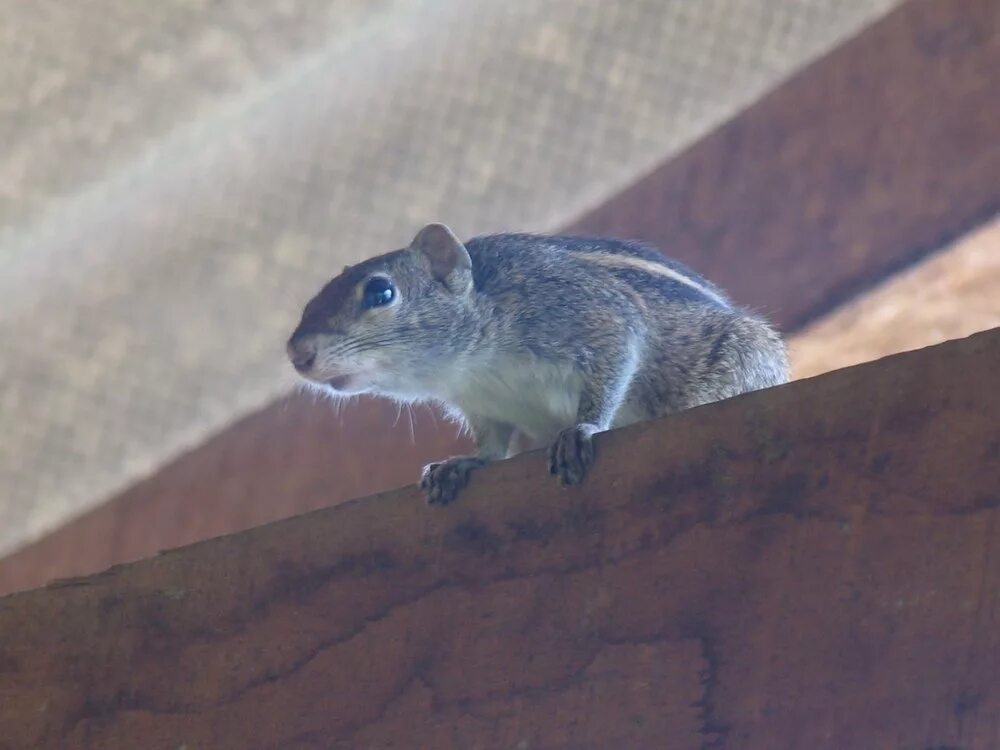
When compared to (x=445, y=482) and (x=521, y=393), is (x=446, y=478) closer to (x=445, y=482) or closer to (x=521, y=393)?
(x=445, y=482)

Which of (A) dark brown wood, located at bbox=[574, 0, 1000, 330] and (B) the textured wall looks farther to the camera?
(B) the textured wall

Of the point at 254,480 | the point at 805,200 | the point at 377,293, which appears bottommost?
the point at 254,480

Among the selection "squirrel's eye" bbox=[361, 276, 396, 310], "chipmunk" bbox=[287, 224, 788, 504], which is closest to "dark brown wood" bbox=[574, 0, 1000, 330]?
"chipmunk" bbox=[287, 224, 788, 504]

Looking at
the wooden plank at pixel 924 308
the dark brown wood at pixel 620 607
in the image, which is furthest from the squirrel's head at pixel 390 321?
the wooden plank at pixel 924 308

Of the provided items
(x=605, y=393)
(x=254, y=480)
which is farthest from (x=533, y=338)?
(x=254, y=480)

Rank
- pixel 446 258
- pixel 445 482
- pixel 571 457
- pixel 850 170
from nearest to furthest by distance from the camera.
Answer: pixel 571 457
pixel 445 482
pixel 446 258
pixel 850 170

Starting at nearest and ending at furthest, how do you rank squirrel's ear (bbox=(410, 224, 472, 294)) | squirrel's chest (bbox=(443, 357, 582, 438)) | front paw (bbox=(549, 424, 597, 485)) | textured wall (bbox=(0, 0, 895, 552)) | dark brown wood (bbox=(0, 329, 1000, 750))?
dark brown wood (bbox=(0, 329, 1000, 750)) → front paw (bbox=(549, 424, 597, 485)) → squirrel's chest (bbox=(443, 357, 582, 438)) → squirrel's ear (bbox=(410, 224, 472, 294)) → textured wall (bbox=(0, 0, 895, 552))

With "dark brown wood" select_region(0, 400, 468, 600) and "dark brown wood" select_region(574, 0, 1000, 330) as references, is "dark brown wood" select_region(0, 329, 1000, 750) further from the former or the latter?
"dark brown wood" select_region(574, 0, 1000, 330)

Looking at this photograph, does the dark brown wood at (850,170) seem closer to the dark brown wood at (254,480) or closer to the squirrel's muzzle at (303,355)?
the dark brown wood at (254,480)
